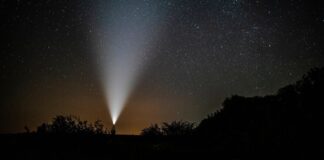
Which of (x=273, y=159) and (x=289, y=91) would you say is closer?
(x=273, y=159)

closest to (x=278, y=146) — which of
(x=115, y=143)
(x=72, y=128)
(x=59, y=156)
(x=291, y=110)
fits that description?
(x=291, y=110)

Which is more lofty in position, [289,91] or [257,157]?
[289,91]

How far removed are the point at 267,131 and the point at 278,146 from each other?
5.05ft

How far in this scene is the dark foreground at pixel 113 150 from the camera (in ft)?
57.4

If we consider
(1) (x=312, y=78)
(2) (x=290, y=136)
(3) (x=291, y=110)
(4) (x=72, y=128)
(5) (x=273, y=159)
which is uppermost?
(1) (x=312, y=78)

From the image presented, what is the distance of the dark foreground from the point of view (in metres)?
17.5

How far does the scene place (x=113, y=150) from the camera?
20.4 metres

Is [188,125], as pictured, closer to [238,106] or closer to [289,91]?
[238,106]

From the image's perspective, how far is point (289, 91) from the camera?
99.8 ft

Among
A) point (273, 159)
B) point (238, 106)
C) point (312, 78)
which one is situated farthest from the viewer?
point (238, 106)

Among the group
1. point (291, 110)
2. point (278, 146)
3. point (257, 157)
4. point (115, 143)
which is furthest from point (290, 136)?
point (115, 143)

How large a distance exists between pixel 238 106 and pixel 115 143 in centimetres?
1916

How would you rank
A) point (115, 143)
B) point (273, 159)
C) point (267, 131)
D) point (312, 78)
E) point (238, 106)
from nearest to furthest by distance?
point (273, 159)
point (267, 131)
point (115, 143)
point (312, 78)
point (238, 106)

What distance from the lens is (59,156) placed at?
20031 millimetres
